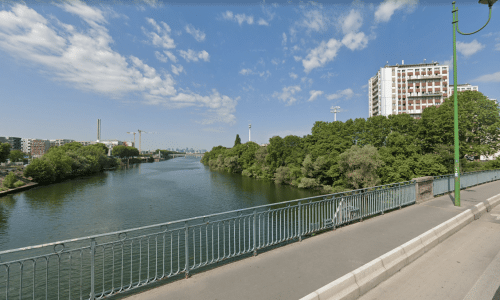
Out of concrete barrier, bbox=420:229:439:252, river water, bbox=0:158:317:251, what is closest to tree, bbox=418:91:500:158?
river water, bbox=0:158:317:251

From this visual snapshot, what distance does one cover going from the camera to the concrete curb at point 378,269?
4098 millimetres

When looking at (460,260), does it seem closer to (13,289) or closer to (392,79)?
(13,289)

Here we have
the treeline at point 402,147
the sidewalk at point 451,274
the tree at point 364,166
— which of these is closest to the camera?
the sidewalk at point 451,274

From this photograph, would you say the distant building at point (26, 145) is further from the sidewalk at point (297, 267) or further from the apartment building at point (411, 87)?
the sidewalk at point (297, 267)

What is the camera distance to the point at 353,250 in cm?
591

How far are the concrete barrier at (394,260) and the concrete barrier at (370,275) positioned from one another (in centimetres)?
13

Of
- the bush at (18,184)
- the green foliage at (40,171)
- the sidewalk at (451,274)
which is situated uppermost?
the sidewalk at (451,274)

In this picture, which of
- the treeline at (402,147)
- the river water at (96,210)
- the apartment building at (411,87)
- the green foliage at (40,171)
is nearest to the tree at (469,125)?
the treeline at (402,147)

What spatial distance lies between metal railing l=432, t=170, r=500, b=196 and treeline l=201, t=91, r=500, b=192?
8.00m

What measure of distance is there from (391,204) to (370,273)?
649cm

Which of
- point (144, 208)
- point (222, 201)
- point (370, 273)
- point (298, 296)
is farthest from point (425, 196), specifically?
point (144, 208)

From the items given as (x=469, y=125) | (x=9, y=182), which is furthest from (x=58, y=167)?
(x=469, y=125)

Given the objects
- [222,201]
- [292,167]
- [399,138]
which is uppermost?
[399,138]

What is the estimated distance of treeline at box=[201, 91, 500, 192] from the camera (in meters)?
28.8
